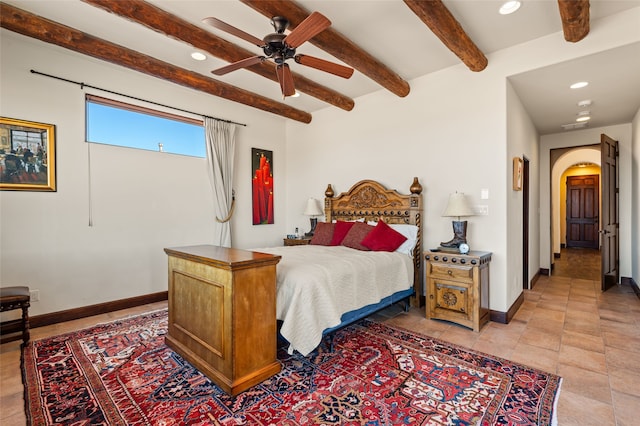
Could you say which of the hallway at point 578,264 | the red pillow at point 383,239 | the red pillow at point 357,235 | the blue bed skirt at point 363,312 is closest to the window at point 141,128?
the red pillow at point 357,235

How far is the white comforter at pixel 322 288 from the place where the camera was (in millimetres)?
2354

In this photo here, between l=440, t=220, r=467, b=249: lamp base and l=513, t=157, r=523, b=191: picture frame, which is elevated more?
l=513, t=157, r=523, b=191: picture frame

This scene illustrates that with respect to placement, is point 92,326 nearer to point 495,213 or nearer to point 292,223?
point 292,223

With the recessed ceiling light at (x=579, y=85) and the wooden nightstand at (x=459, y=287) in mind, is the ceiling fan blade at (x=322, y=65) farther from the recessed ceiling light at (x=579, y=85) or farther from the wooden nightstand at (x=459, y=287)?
the recessed ceiling light at (x=579, y=85)

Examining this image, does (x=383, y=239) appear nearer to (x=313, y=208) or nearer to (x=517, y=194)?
(x=313, y=208)

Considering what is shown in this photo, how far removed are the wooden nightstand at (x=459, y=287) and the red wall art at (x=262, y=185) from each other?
3.01 metres

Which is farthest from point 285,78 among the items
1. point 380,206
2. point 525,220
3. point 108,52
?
point 525,220

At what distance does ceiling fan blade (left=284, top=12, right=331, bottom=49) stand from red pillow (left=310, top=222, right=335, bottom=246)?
8.25 ft

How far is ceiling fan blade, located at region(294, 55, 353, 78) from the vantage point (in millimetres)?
2584

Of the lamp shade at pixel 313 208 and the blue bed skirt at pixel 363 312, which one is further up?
the lamp shade at pixel 313 208

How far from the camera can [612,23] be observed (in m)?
2.74

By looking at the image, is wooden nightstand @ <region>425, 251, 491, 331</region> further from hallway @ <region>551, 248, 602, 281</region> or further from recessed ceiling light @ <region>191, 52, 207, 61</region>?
hallway @ <region>551, 248, 602, 281</region>

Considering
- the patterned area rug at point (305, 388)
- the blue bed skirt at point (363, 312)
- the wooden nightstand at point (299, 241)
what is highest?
the wooden nightstand at point (299, 241)

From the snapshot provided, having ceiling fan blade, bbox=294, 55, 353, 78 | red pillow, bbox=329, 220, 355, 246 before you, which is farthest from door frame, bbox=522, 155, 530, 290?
ceiling fan blade, bbox=294, 55, 353, 78
